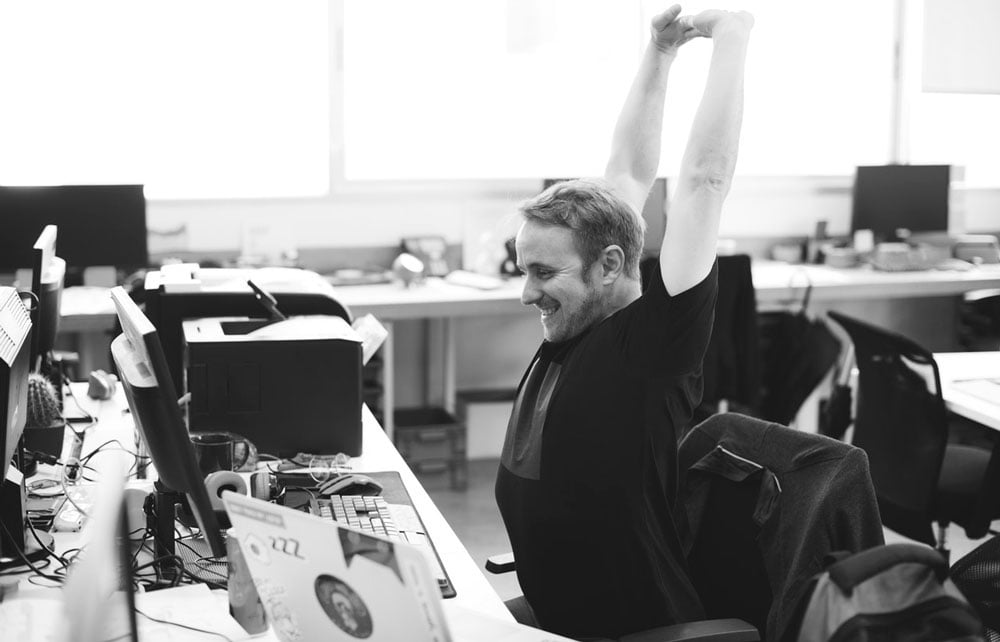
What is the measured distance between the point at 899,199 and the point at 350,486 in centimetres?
404

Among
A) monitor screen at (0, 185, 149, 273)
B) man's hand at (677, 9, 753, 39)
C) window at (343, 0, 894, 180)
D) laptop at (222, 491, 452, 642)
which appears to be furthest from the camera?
window at (343, 0, 894, 180)

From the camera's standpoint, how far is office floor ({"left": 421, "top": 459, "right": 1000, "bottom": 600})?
12.5 ft

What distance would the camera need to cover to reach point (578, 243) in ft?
6.54

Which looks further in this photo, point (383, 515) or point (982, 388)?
point (982, 388)

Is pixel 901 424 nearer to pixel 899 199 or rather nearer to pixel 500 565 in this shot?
pixel 500 565

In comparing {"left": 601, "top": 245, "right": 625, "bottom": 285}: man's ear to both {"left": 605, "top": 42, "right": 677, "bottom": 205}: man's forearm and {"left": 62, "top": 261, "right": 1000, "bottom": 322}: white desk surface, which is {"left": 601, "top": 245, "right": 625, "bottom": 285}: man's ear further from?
{"left": 62, "top": 261, "right": 1000, "bottom": 322}: white desk surface

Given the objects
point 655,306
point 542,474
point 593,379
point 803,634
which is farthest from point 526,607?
point 803,634

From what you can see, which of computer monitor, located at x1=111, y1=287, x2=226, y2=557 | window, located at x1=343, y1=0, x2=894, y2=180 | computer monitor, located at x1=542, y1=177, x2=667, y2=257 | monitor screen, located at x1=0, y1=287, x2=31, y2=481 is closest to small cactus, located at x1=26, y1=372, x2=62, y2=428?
monitor screen, located at x1=0, y1=287, x2=31, y2=481

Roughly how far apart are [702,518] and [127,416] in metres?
1.53

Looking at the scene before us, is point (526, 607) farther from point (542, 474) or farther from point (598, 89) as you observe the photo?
point (598, 89)

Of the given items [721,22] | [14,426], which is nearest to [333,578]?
[14,426]

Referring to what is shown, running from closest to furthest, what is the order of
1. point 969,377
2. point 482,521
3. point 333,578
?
point 333,578, point 969,377, point 482,521

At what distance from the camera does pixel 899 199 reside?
5.48 m

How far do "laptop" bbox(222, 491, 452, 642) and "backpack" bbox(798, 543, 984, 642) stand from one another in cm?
46
